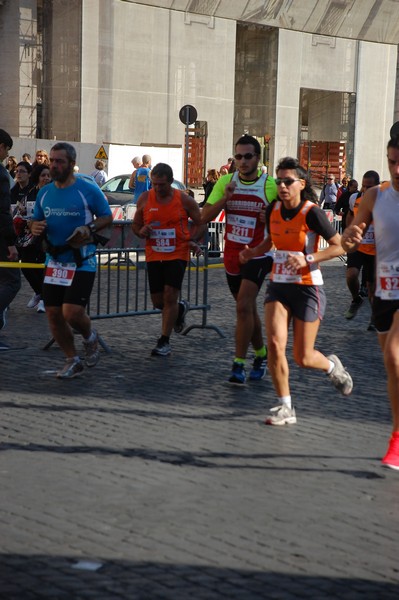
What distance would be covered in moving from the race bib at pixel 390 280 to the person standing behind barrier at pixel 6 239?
14.8 ft

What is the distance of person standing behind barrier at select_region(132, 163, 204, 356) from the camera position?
417 inches

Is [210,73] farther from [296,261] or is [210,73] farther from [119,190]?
[296,261]

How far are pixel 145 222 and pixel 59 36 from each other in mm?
31760

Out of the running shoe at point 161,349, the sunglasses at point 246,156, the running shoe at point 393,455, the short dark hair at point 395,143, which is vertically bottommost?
the running shoe at point 161,349

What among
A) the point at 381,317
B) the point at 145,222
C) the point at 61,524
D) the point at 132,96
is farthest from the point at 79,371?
the point at 132,96

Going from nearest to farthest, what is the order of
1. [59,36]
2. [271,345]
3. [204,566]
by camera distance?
[204,566] < [271,345] < [59,36]

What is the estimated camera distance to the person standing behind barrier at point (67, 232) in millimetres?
9125

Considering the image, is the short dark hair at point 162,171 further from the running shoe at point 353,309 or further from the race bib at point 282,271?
the running shoe at point 353,309

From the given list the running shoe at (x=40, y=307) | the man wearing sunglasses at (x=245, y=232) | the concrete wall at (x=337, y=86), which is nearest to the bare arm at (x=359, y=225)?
the man wearing sunglasses at (x=245, y=232)

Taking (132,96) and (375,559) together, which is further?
(132,96)

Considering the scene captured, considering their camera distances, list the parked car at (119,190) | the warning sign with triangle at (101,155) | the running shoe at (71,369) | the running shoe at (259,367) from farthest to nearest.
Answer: the warning sign with triangle at (101,155)
the parked car at (119,190)
the running shoe at (259,367)
the running shoe at (71,369)

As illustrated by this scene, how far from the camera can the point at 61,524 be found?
5.27 meters

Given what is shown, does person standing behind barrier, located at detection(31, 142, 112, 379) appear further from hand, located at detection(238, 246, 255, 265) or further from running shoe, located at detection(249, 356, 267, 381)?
running shoe, located at detection(249, 356, 267, 381)

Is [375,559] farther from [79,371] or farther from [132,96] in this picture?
[132,96]
